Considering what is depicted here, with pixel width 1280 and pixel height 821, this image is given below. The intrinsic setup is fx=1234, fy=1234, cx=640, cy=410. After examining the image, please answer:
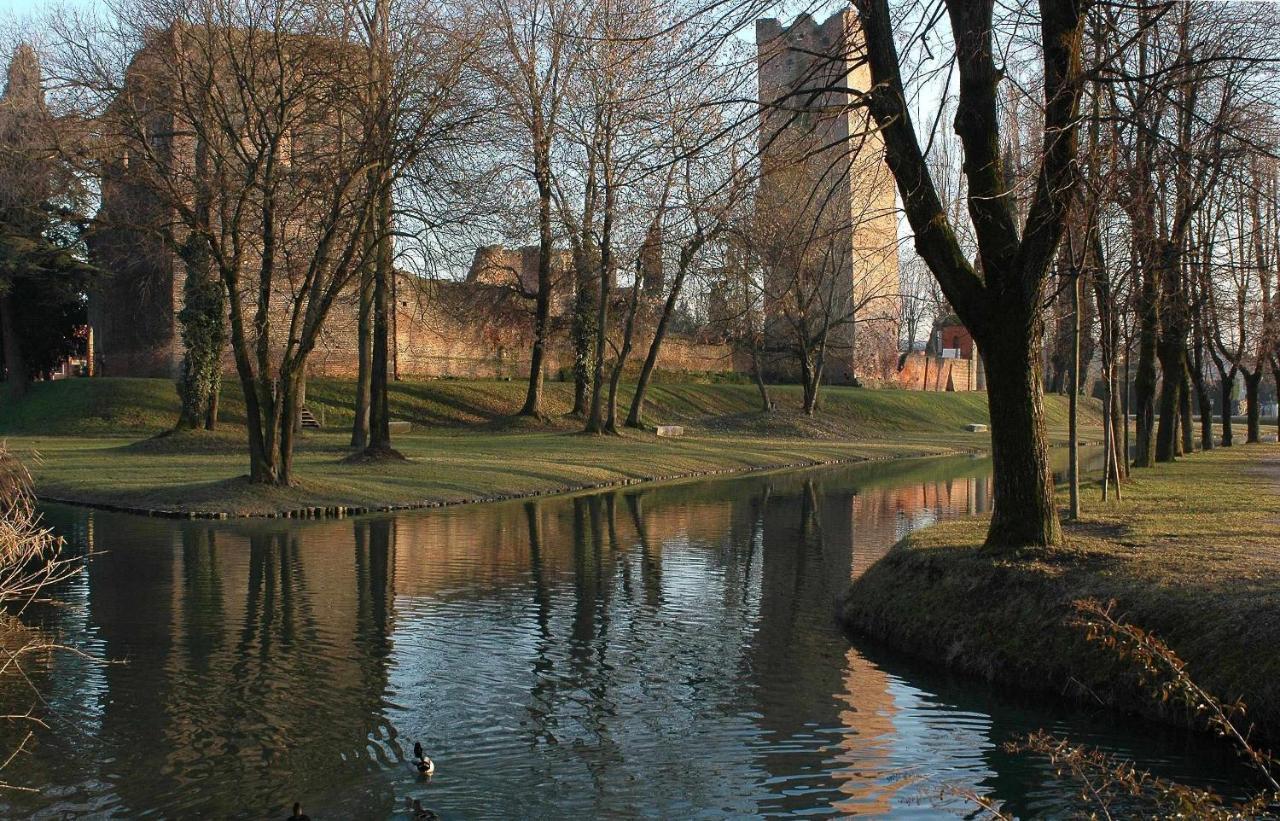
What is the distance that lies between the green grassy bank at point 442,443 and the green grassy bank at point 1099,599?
36.7 ft

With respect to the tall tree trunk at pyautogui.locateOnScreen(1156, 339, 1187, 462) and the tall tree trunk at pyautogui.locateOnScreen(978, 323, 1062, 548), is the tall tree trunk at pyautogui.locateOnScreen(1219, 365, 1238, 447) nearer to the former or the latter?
the tall tree trunk at pyautogui.locateOnScreen(1156, 339, 1187, 462)

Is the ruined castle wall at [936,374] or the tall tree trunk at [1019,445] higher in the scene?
the ruined castle wall at [936,374]

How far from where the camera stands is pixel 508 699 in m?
9.90

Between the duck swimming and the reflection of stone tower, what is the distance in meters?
6.12

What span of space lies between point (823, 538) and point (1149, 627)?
10.6 metres

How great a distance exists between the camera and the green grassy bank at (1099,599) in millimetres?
9109

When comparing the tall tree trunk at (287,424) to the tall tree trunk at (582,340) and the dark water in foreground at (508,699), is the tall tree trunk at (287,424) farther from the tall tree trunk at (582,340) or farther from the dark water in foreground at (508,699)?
the tall tree trunk at (582,340)

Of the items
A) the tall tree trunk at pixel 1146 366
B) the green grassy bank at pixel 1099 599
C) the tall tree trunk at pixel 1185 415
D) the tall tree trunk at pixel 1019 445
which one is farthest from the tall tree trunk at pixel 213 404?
the tall tree trunk at pixel 1019 445

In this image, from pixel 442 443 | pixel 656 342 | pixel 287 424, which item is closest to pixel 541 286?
pixel 656 342

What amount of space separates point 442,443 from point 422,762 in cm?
2943

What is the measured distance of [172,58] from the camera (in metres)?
20.7

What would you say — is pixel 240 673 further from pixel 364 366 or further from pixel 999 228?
pixel 364 366

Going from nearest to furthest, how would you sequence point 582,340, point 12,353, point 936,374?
1. point 582,340
2. point 12,353
3. point 936,374

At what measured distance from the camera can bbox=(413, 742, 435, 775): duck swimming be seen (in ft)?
26.3
